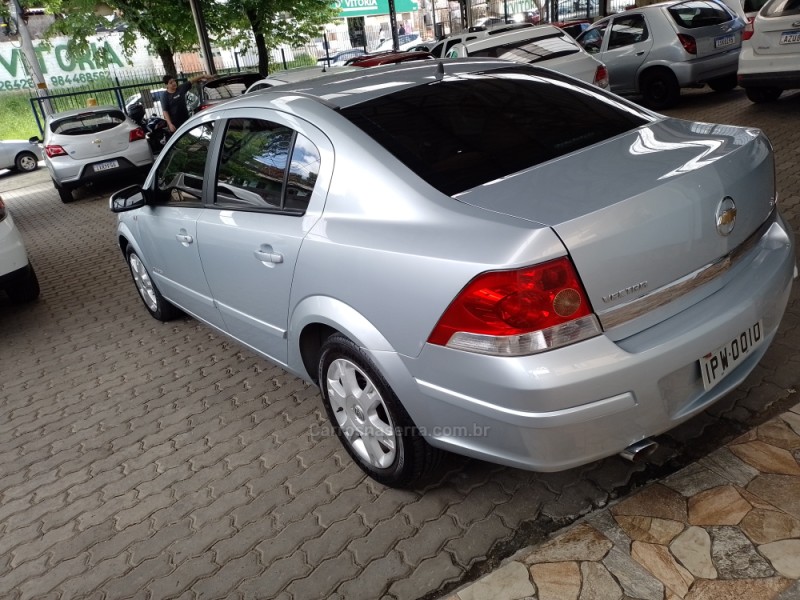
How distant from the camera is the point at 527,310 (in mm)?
1937

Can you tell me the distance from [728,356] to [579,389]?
2.17 feet

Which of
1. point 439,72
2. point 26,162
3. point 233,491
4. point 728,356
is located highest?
point 439,72

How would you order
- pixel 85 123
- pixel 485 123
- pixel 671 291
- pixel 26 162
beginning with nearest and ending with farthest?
1. pixel 671 291
2. pixel 485 123
3. pixel 85 123
4. pixel 26 162

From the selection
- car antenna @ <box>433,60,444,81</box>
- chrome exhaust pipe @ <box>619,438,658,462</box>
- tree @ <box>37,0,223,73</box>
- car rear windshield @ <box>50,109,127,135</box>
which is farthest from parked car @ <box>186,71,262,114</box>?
chrome exhaust pipe @ <box>619,438,658,462</box>

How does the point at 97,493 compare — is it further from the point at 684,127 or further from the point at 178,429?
the point at 684,127

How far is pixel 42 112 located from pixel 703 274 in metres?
19.9

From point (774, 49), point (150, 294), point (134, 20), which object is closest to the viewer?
Answer: point (150, 294)

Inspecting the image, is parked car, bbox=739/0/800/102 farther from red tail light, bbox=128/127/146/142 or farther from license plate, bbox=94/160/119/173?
license plate, bbox=94/160/119/173

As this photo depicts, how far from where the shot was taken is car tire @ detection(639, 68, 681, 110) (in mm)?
10023

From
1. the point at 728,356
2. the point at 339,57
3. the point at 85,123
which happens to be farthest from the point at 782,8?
the point at 339,57

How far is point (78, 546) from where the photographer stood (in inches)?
109

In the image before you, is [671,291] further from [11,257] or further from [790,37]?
[790,37]

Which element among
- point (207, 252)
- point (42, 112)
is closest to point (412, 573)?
point (207, 252)

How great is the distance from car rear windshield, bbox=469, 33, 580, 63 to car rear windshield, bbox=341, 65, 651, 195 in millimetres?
5541
